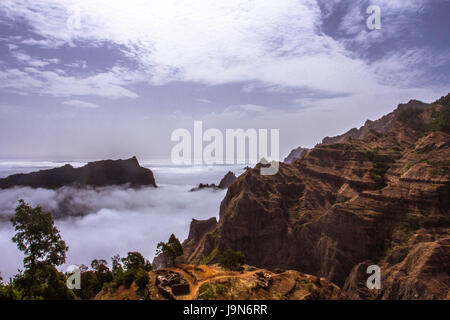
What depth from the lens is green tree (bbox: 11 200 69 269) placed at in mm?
27719

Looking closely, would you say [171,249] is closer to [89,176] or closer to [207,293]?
[207,293]

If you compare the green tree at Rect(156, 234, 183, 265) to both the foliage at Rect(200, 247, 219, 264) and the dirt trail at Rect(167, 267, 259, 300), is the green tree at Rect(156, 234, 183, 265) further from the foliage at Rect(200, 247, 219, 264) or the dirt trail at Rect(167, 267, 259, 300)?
the foliage at Rect(200, 247, 219, 264)

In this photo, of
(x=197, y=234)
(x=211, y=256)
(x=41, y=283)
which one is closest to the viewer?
(x=41, y=283)

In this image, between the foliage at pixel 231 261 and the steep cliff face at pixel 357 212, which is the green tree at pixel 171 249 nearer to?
the foliage at pixel 231 261

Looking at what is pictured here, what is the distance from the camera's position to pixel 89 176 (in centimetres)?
16625

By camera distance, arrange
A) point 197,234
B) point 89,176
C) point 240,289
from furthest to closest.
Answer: point 89,176
point 197,234
point 240,289

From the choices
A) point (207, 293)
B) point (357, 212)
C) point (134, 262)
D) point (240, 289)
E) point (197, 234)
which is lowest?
point (197, 234)

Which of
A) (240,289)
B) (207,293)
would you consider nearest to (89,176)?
(207,293)

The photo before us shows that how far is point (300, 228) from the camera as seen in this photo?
7062 cm

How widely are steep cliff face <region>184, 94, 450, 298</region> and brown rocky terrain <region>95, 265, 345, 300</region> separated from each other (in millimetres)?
18652

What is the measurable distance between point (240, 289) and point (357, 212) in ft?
129
